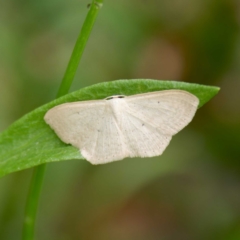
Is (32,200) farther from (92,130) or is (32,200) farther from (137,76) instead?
(137,76)

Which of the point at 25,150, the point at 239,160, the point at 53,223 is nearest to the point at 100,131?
the point at 25,150

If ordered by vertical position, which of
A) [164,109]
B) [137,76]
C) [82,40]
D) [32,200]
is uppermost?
[82,40]

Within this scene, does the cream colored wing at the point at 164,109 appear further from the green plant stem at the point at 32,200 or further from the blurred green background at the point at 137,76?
the blurred green background at the point at 137,76

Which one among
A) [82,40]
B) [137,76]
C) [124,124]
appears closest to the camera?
[82,40]

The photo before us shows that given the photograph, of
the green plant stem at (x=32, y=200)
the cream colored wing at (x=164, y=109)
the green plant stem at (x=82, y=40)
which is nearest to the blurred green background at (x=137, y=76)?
the green plant stem at (x=32, y=200)

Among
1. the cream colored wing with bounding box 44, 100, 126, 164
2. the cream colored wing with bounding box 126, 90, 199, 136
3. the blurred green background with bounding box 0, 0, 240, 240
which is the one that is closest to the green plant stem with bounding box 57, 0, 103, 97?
the cream colored wing with bounding box 44, 100, 126, 164

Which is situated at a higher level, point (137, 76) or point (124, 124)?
point (124, 124)

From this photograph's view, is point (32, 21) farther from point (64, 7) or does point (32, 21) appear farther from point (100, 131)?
point (100, 131)

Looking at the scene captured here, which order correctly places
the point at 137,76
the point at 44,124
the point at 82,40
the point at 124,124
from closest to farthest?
1. the point at 82,40
2. the point at 44,124
3. the point at 124,124
4. the point at 137,76

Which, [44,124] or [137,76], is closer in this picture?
[44,124]

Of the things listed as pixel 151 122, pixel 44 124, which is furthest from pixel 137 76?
pixel 44 124
